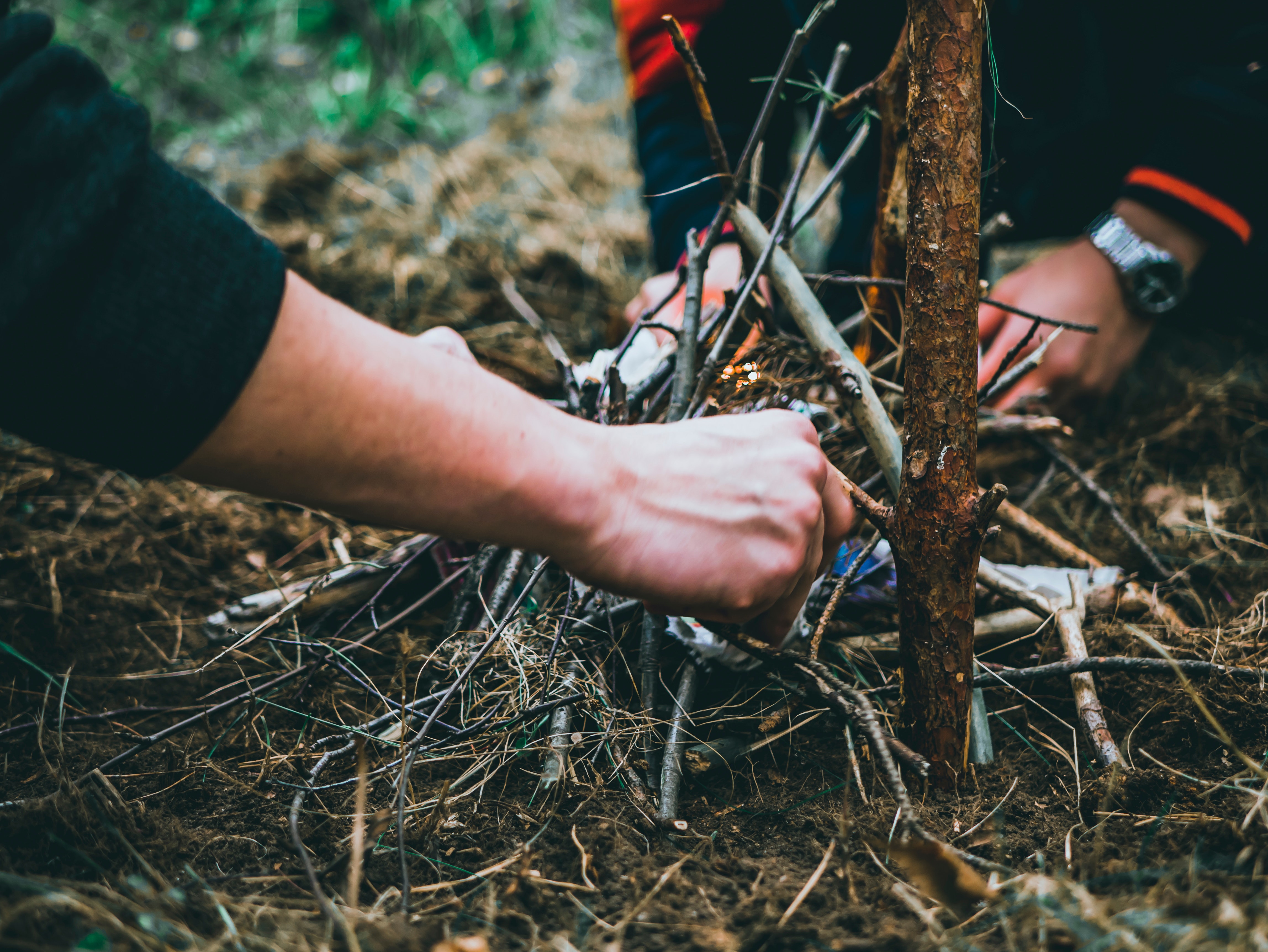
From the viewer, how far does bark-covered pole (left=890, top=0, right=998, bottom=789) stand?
2.44 ft

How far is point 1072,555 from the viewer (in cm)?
115

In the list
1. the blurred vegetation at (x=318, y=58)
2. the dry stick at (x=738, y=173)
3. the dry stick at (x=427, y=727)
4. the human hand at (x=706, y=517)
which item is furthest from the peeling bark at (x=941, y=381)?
the blurred vegetation at (x=318, y=58)

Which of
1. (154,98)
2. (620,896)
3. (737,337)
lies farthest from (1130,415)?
(154,98)

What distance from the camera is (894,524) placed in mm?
831

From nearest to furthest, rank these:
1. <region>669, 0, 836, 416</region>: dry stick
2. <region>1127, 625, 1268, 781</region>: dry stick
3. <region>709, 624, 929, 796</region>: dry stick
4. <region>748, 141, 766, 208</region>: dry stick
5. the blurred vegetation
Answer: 1. <region>1127, 625, 1268, 781</region>: dry stick
2. <region>709, 624, 929, 796</region>: dry stick
3. <region>669, 0, 836, 416</region>: dry stick
4. <region>748, 141, 766, 208</region>: dry stick
5. the blurred vegetation

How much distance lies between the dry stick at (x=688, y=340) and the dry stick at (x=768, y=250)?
2 centimetres

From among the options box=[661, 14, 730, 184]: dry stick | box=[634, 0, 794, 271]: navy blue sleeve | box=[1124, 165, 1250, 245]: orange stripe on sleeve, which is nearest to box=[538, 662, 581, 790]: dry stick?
box=[661, 14, 730, 184]: dry stick

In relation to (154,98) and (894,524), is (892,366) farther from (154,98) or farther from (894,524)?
(154,98)

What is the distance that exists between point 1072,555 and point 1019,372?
0.31 m

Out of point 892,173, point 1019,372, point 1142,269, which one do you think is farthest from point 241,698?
point 1142,269

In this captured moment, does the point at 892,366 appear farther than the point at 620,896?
Yes

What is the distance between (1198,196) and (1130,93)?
1.19 ft

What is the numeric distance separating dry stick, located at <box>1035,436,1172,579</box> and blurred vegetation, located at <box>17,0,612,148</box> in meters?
3.23

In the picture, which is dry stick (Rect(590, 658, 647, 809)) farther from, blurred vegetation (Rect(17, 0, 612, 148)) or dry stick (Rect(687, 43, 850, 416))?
blurred vegetation (Rect(17, 0, 612, 148))
